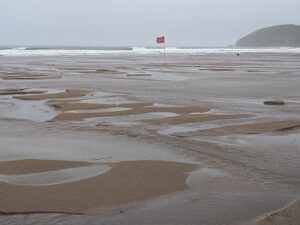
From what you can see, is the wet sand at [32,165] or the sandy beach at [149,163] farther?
the wet sand at [32,165]

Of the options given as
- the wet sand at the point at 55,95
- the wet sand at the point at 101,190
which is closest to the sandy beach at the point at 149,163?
the wet sand at the point at 101,190

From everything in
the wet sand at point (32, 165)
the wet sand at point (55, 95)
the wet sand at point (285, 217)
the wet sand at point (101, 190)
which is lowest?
the wet sand at point (285, 217)

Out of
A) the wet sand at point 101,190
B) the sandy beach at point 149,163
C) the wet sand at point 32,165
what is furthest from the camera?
the wet sand at point 32,165

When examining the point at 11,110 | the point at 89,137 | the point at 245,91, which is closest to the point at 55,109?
the point at 11,110

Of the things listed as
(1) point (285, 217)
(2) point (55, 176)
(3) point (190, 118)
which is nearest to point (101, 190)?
(2) point (55, 176)

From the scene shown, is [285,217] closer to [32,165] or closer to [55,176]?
[55,176]

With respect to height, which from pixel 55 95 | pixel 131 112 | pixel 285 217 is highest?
pixel 55 95

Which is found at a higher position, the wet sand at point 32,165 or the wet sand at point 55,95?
the wet sand at point 55,95

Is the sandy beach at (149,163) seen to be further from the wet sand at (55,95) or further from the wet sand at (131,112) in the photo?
the wet sand at (55,95)

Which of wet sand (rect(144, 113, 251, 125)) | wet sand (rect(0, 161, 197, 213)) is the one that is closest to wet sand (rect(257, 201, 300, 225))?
wet sand (rect(0, 161, 197, 213))

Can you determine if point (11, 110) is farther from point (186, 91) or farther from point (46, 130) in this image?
point (186, 91)

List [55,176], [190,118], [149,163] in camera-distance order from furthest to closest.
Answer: [190,118] < [149,163] < [55,176]

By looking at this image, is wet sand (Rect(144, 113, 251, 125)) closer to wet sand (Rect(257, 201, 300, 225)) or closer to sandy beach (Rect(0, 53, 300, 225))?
sandy beach (Rect(0, 53, 300, 225))

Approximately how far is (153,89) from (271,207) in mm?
13469
